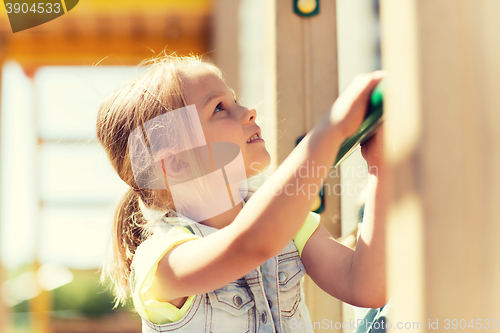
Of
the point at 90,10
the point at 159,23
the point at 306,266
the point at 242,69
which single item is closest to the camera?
the point at 306,266

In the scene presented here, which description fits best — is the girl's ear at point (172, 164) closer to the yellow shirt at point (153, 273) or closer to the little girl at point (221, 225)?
the little girl at point (221, 225)

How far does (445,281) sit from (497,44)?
0.13 metres

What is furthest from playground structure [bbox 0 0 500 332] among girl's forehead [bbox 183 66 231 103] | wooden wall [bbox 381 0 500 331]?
girl's forehead [bbox 183 66 231 103]

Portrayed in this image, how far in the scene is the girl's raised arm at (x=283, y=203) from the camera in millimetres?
333

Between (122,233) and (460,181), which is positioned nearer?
(460,181)

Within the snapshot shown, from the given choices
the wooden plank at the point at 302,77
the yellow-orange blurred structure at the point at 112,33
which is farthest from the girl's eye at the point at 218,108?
the yellow-orange blurred structure at the point at 112,33

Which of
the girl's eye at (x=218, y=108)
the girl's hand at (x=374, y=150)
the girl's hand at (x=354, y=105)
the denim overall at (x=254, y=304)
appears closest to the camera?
the girl's hand at (x=354, y=105)

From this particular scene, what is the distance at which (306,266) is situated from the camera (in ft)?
2.15

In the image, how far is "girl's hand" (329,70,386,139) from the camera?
323 millimetres

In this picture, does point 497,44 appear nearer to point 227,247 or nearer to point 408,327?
point 408,327

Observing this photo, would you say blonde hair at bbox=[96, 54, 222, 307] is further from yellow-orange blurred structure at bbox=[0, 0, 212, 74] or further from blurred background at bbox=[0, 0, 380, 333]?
yellow-orange blurred structure at bbox=[0, 0, 212, 74]

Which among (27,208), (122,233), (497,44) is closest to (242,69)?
(122,233)

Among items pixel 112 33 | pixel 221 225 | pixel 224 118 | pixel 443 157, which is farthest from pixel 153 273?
pixel 112 33

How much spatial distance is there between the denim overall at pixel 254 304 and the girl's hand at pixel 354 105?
0.33 metres
